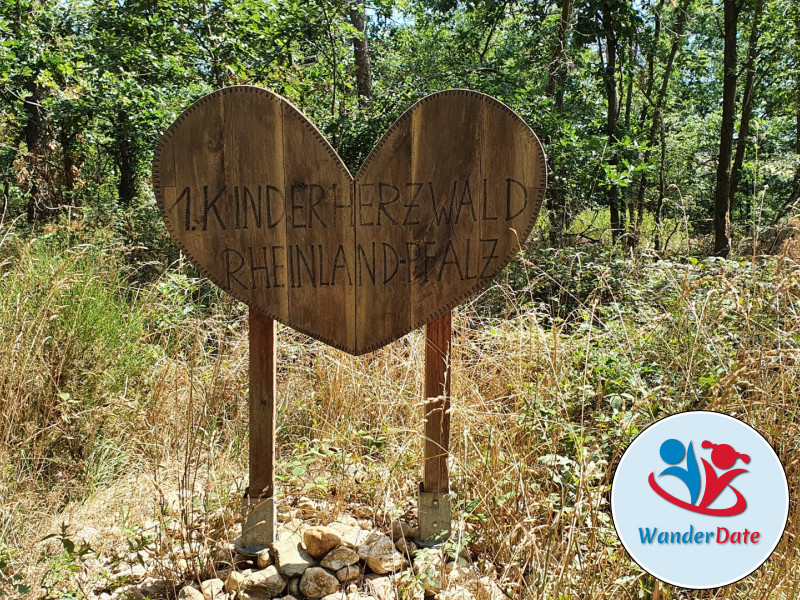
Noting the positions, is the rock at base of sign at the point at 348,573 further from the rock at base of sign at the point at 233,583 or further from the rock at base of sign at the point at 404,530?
the rock at base of sign at the point at 233,583

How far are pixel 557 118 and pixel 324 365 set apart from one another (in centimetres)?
383

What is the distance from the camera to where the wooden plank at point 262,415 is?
6.93 ft

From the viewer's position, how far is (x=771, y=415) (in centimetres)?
204

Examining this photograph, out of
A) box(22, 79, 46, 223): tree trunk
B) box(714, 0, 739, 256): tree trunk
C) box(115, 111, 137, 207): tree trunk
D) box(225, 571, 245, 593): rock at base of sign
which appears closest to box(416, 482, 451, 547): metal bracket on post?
box(225, 571, 245, 593): rock at base of sign

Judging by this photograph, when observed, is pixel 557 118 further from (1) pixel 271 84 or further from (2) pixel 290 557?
(2) pixel 290 557

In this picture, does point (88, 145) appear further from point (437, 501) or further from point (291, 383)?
point (437, 501)

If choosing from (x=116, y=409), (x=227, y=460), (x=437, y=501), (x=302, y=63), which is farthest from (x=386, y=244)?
(x=302, y=63)

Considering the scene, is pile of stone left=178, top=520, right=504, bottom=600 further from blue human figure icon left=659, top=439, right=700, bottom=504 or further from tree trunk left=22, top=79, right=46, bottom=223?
tree trunk left=22, top=79, right=46, bottom=223

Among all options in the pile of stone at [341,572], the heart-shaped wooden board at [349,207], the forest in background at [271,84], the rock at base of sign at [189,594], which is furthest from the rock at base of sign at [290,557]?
the forest in background at [271,84]

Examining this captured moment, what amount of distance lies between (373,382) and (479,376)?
593 mm

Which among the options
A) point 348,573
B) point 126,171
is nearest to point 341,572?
point 348,573

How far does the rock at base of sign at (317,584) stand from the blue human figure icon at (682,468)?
116 centimetres

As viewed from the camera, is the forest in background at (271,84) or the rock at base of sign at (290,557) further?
the forest in background at (271,84)

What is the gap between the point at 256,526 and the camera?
214cm
